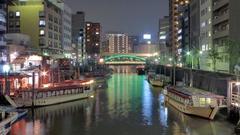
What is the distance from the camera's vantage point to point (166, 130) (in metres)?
52.8

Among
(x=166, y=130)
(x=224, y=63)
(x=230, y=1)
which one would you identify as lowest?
(x=166, y=130)

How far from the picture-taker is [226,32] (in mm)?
105250

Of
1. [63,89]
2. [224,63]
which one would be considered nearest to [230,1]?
[224,63]

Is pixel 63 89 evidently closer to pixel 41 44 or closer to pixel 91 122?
pixel 91 122

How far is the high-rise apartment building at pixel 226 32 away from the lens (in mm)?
93562

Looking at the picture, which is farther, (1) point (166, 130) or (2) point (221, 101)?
(2) point (221, 101)

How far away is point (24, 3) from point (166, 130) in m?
124

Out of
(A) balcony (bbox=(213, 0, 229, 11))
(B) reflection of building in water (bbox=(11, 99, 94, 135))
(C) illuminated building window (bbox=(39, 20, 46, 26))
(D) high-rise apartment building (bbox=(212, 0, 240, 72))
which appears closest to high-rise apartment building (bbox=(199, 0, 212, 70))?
(D) high-rise apartment building (bbox=(212, 0, 240, 72))

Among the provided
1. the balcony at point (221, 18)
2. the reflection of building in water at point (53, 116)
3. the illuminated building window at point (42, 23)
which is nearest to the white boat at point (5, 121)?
the reflection of building in water at point (53, 116)

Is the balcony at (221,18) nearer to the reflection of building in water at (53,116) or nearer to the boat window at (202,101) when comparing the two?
the reflection of building in water at (53,116)

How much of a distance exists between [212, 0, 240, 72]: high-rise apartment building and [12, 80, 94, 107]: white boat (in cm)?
3038

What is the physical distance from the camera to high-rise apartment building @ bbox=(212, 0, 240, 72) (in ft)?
307

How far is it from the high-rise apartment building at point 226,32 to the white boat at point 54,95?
30.4 metres

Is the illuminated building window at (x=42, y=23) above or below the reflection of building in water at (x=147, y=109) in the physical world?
above
